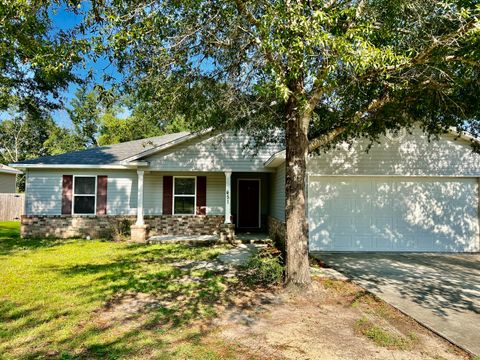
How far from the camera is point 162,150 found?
12531mm

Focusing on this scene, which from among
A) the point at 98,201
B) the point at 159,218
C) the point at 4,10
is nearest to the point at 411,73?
the point at 4,10

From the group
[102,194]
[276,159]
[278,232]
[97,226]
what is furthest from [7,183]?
[276,159]

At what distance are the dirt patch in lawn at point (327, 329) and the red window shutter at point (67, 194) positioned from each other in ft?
33.7

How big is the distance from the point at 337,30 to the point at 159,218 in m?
10.3

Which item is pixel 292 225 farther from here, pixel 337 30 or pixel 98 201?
pixel 98 201

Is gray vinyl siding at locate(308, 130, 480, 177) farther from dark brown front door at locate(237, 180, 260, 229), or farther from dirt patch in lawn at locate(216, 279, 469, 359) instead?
dark brown front door at locate(237, 180, 260, 229)

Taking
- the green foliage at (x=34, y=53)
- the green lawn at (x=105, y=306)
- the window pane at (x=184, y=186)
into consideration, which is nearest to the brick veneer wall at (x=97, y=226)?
the window pane at (x=184, y=186)

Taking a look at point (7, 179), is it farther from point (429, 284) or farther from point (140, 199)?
point (429, 284)

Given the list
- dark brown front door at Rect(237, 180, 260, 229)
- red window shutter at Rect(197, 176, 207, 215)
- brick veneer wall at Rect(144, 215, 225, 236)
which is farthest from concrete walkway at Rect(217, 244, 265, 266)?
dark brown front door at Rect(237, 180, 260, 229)

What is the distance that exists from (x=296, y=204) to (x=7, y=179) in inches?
977

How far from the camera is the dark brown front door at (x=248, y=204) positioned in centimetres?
1495

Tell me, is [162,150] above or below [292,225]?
above

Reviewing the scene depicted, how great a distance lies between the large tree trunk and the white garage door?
396 centimetres

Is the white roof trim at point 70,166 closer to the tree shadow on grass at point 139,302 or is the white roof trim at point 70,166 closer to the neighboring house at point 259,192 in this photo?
the neighboring house at point 259,192
